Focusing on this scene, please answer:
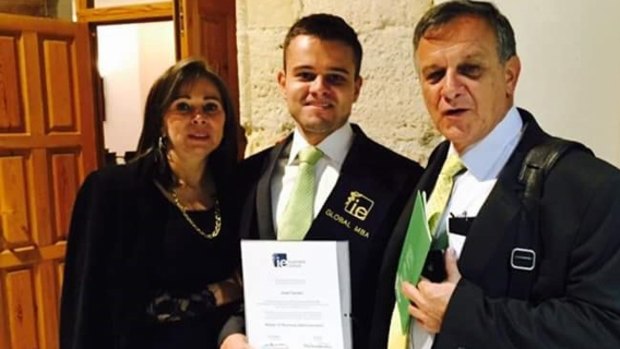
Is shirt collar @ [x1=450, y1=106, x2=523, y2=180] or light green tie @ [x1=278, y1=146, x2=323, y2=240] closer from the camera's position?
shirt collar @ [x1=450, y1=106, x2=523, y2=180]

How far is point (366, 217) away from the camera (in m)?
1.18

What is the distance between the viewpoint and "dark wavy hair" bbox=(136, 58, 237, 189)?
4.48 feet

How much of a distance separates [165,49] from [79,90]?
1.61 metres

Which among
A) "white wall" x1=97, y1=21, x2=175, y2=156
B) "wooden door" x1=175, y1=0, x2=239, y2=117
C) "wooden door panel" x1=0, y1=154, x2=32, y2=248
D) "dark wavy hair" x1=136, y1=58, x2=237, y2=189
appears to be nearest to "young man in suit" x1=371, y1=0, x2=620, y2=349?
"dark wavy hair" x1=136, y1=58, x2=237, y2=189

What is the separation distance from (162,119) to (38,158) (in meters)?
1.61

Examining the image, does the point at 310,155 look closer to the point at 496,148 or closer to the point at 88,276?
the point at 496,148

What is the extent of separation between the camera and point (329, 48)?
1195 millimetres

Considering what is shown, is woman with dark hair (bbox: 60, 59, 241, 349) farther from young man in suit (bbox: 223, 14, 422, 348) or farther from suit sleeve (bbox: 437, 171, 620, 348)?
suit sleeve (bbox: 437, 171, 620, 348)

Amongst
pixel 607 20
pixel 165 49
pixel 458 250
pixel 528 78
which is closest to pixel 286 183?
pixel 458 250

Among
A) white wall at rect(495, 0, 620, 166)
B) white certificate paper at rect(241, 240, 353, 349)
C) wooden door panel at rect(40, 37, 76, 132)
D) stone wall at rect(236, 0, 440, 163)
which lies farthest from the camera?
wooden door panel at rect(40, 37, 76, 132)

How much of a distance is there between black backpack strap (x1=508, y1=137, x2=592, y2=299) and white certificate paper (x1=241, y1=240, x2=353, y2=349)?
0.31m

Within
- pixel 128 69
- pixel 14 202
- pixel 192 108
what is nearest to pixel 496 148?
pixel 192 108

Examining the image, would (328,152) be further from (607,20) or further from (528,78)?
(607,20)

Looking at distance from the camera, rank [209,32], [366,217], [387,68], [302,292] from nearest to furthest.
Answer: [302,292]
[366,217]
[387,68]
[209,32]
